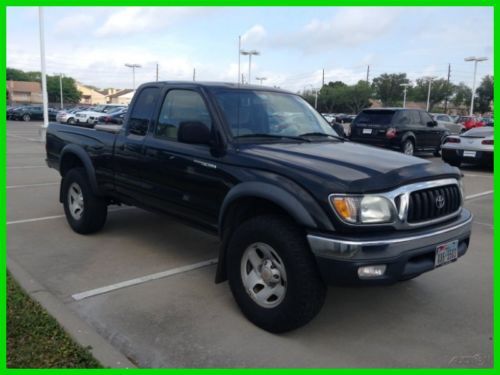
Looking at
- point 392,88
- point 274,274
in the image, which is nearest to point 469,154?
point 274,274

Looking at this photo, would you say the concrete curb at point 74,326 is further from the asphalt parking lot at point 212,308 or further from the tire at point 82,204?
the tire at point 82,204

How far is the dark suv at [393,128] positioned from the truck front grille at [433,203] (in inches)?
418

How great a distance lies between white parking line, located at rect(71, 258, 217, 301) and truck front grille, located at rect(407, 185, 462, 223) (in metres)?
2.41

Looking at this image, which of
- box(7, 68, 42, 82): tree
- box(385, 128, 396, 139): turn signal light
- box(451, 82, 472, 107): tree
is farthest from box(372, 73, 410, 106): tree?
box(7, 68, 42, 82): tree

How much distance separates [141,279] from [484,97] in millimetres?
78228

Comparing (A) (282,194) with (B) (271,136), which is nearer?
(A) (282,194)

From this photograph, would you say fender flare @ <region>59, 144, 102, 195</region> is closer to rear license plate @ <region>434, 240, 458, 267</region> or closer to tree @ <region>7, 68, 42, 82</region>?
rear license plate @ <region>434, 240, 458, 267</region>

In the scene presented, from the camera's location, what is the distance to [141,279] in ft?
14.8

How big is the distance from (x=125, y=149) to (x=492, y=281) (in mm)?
4031

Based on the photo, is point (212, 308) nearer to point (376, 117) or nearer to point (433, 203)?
point (433, 203)

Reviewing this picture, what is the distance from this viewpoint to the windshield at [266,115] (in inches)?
165

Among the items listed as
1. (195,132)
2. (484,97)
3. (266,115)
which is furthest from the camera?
(484,97)

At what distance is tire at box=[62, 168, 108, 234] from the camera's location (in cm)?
569

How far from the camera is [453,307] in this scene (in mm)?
4078
